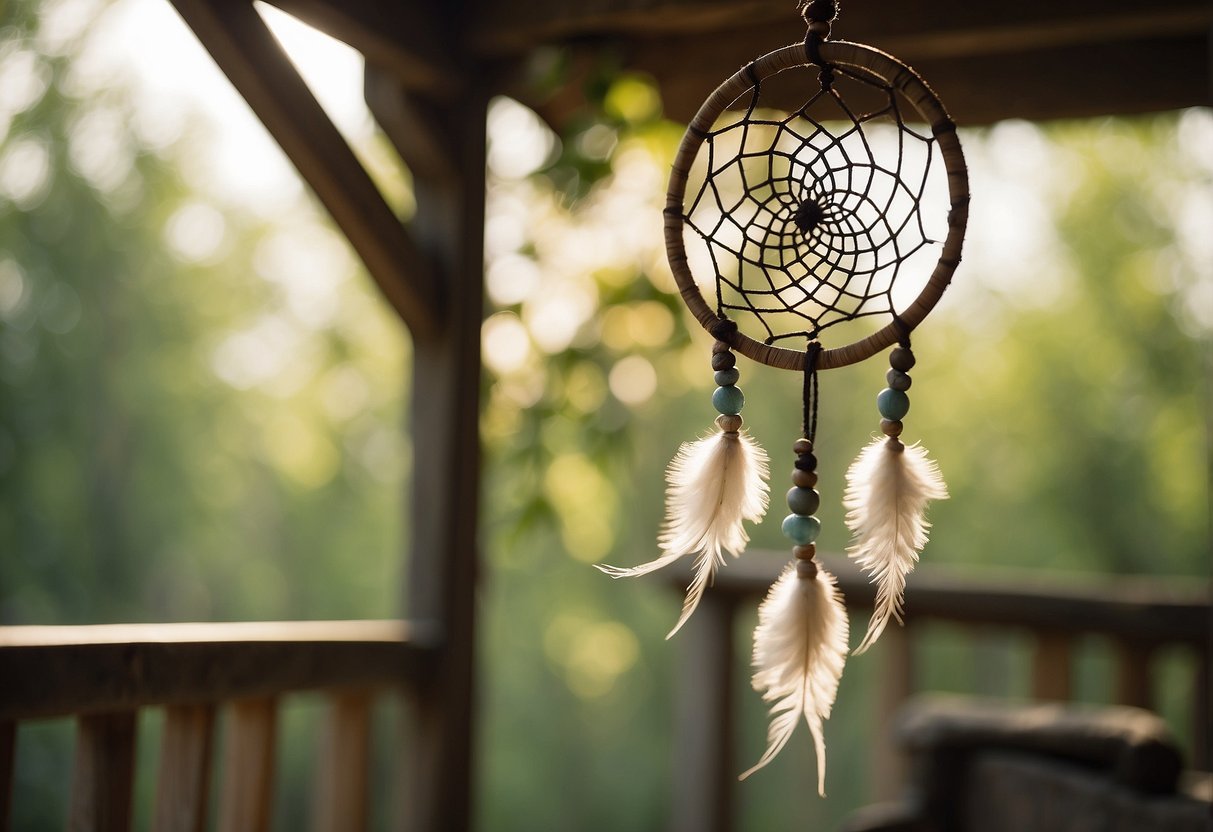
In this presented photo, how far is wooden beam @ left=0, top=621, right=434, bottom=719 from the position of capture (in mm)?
1244

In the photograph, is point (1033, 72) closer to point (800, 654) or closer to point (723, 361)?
point (723, 361)

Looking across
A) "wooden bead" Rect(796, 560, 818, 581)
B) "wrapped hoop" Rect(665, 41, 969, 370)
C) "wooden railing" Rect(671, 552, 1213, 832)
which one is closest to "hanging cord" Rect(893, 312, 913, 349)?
"wrapped hoop" Rect(665, 41, 969, 370)

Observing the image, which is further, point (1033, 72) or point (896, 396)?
point (1033, 72)

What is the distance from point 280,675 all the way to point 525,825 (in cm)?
971

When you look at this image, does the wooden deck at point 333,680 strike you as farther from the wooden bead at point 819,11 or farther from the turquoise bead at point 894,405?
the wooden bead at point 819,11

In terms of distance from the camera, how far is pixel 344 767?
190cm

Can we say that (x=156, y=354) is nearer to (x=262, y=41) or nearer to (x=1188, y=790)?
(x=262, y=41)

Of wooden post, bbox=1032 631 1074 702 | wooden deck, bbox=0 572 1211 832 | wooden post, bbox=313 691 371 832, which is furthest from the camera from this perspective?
wooden post, bbox=1032 631 1074 702

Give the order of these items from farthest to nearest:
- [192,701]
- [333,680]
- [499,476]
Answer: [499,476]
[333,680]
[192,701]

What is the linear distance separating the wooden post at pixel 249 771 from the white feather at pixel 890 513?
1.03m

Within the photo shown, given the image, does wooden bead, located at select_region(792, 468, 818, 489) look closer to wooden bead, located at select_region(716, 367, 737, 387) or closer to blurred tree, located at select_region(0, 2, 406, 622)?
wooden bead, located at select_region(716, 367, 737, 387)

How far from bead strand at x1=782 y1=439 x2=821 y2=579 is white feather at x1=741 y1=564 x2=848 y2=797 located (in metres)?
0.02

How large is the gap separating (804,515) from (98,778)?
987 mm

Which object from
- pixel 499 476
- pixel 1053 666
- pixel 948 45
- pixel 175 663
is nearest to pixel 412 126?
pixel 948 45
